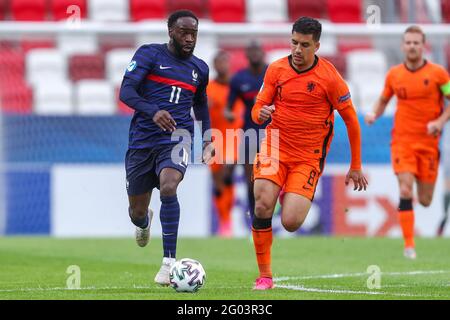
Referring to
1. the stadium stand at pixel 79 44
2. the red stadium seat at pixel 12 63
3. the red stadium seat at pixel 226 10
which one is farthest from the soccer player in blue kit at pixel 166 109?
the red stadium seat at pixel 226 10

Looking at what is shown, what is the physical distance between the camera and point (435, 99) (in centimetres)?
1305

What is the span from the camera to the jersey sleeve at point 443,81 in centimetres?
1290

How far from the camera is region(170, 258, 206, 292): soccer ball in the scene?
27.7ft

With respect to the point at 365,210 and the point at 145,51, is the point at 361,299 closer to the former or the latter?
the point at 145,51

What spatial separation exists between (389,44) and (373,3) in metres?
1.68

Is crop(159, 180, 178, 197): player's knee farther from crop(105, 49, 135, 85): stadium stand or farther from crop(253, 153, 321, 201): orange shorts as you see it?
crop(105, 49, 135, 85): stadium stand

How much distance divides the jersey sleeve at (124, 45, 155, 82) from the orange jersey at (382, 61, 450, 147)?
4.43m

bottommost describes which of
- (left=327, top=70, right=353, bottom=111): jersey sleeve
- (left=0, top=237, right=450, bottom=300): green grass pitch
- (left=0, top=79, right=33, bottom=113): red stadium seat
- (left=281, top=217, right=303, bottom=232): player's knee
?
(left=0, top=237, right=450, bottom=300): green grass pitch

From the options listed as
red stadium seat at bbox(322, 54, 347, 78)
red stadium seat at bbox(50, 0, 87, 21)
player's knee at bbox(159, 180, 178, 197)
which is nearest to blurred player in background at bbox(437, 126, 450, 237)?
red stadium seat at bbox(322, 54, 347, 78)

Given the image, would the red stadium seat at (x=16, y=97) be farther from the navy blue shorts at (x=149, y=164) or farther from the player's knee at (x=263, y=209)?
the player's knee at (x=263, y=209)

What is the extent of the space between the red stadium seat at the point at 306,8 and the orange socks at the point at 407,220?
9.39 metres

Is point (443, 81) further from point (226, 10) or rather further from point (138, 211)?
point (226, 10)

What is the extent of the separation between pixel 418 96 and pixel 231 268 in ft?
11.0
